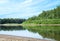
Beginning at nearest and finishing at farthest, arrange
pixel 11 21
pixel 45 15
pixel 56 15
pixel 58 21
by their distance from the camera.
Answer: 1. pixel 58 21
2. pixel 56 15
3. pixel 45 15
4. pixel 11 21

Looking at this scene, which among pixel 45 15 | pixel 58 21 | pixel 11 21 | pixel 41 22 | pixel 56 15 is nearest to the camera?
pixel 58 21

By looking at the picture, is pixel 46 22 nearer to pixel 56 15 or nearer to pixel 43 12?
pixel 56 15

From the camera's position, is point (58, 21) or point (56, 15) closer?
point (58, 21)

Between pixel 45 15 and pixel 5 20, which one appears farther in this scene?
pixel 5 20

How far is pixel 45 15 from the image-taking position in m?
132

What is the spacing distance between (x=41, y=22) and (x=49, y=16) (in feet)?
41.8

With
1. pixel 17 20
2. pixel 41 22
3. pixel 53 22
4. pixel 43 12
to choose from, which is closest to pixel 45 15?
pixel 43 12

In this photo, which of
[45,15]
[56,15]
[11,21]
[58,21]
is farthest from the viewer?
[11,21]

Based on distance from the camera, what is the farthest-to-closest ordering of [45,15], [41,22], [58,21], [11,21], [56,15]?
[11,21] < [45,15] < [56,15] < [41,22] < [58,21]

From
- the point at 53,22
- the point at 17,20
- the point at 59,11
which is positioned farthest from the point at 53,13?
the point at 17,20

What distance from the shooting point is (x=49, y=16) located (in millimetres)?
123938

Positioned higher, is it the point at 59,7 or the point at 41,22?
the point at 59,7

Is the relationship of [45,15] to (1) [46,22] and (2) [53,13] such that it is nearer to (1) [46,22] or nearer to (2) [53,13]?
(2) [53,13]

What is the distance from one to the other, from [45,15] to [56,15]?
12.8m
